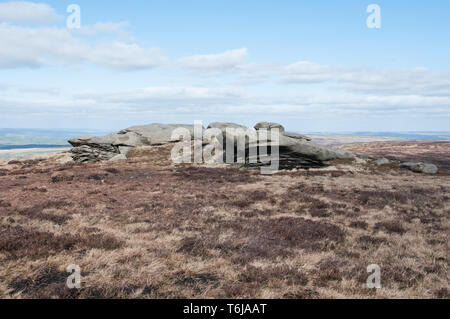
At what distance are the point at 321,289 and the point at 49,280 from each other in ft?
20.8

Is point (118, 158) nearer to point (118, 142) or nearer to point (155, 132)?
point (118, 142)

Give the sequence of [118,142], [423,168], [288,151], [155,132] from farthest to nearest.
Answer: [155,132] < [118,142] < [288,151] < [423,168]

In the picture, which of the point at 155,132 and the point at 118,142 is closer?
the point at 118,142

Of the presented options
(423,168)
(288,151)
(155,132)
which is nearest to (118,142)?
(155,132)

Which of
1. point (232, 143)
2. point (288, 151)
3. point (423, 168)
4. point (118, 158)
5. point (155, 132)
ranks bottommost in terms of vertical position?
point (423, 168)

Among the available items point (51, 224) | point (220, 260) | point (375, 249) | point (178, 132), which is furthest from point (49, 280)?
point (178, 132)

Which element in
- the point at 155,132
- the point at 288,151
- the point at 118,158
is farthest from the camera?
the point at 155,132

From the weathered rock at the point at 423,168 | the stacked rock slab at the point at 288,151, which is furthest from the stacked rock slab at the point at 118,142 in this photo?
the weathered rock at the point at 423,168

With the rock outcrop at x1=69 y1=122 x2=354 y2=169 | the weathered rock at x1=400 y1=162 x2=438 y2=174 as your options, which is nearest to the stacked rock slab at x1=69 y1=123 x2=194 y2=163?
the rock outcrop at x1=69 y1=122 x2=354 y2=169

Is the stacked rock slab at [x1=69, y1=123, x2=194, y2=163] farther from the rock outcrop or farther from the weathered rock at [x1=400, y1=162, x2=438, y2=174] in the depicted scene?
the weathered rock at [x1=400, y1=162, x2=438, y2=174]

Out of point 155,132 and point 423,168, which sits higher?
point 155,132

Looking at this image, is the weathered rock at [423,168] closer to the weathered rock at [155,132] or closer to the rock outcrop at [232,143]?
the rock outcrop at [232,143]

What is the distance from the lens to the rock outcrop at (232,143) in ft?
115

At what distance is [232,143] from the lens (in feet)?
121
